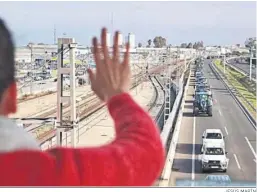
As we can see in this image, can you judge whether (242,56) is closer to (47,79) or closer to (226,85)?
(226,85)

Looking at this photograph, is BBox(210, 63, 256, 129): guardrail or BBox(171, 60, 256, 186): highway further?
BBox(171, 60, 256, 186): highway

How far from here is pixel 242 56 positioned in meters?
2.43

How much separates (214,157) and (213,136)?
0.18 meters

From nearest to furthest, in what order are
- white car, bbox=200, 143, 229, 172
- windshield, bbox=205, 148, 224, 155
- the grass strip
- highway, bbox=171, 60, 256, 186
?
1. the grass strip
2. highway, bbox=171, 60, 256, 186
3. white car, bbox=200, 143, 229, 172
4. windshield, bbox=205, 148, 224, 155

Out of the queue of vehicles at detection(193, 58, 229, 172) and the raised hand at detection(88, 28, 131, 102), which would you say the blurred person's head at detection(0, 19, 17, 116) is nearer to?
the raised hand at detection(88, 28, 131, 102)

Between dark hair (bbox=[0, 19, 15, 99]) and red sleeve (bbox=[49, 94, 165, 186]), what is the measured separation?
6 cm

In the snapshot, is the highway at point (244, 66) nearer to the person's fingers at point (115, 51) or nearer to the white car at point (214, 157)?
the white car at point (214, 157)

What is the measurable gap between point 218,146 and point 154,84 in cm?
71

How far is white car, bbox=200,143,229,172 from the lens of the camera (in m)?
3.35

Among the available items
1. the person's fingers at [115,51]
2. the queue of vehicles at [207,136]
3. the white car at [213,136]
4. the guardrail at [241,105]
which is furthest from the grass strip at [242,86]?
the person's fingers at [115,51]

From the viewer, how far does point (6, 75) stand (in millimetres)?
365

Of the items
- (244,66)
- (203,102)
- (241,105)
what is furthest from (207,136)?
(244,66)

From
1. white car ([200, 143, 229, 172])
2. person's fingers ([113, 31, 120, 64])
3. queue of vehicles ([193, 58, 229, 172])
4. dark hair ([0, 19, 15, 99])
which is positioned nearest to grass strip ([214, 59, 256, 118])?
queue of vehicles ([193, 58, 229, 172])

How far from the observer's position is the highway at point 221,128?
2.97 m
